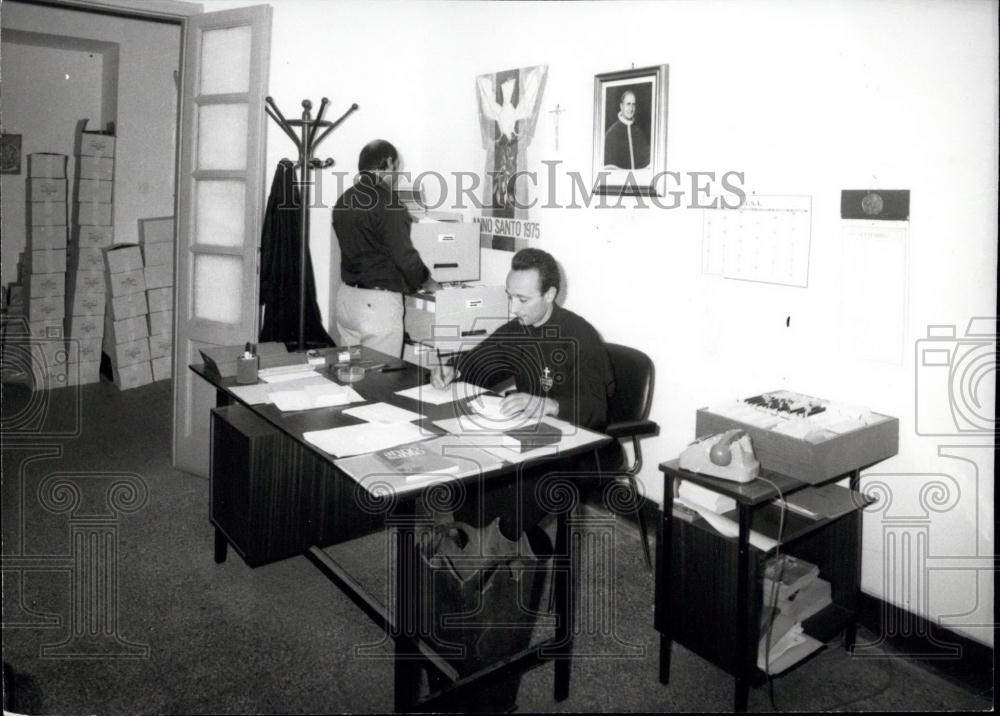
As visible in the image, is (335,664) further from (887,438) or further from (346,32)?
(346,32)

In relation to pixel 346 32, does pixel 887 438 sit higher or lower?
lower

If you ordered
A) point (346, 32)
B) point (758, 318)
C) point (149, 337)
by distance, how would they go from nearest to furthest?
point (758, 318), point (346, 32), point (149, 337)

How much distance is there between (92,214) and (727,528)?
546cm

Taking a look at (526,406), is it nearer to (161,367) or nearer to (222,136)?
(222,136)

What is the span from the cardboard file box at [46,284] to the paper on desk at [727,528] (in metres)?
5.23

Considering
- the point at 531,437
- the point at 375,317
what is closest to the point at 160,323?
the point at 375,317

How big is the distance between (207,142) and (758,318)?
2.80 m

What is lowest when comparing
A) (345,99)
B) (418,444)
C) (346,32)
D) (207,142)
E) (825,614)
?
(825,614)

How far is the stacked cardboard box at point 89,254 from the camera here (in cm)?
580

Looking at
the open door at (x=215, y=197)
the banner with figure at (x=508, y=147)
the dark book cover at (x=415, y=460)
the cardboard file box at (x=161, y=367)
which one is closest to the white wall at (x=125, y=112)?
the cardboard file box at (x=161, y=367)

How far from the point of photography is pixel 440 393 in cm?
268

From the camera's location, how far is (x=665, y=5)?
3100mm

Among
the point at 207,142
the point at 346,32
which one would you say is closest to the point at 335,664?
the point at 207,142

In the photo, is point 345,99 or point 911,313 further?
point 345,99
